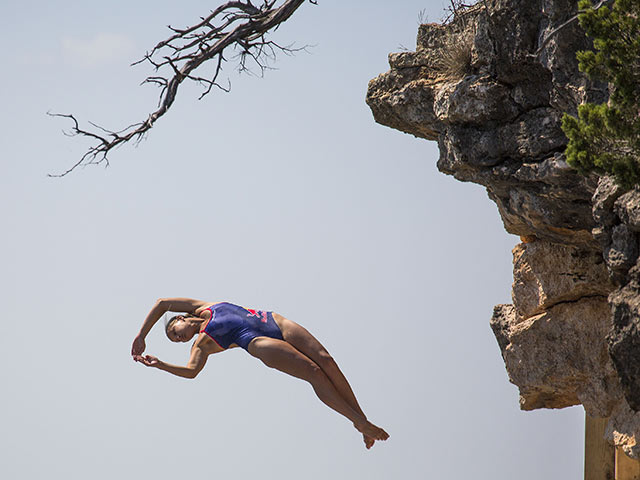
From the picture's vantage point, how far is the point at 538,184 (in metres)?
6.20

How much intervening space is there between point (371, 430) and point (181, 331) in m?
1.51

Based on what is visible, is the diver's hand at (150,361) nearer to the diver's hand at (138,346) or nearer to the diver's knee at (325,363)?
the diver's hand at (138,346)

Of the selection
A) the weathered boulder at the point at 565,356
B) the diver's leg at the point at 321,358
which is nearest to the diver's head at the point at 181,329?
the diver's leg at the point at 321,358

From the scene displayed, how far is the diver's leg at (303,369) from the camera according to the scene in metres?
6.02

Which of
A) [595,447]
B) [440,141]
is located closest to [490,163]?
[440,141]

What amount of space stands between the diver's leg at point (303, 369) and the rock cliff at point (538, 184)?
1825mm

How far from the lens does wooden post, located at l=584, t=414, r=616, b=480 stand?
8.23 metres

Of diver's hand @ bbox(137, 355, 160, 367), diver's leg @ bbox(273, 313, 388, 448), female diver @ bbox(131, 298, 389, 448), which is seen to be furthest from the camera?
diver's leg @ bbox(273, 313, 388, 448)

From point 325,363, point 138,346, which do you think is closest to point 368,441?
point 325,363

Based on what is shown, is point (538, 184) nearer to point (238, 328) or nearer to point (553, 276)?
point (553, 276)

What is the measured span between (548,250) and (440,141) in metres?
1.22

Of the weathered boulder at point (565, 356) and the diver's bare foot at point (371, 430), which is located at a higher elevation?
the weathered boulder at point (565, 356)

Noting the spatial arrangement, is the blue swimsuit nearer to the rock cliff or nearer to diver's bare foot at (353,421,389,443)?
diver's bare foot at (353,421,389,443)

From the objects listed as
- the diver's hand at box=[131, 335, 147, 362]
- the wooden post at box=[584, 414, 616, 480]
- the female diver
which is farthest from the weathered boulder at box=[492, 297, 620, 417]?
the diver's hand at box=[131, 335, 147, 362]
